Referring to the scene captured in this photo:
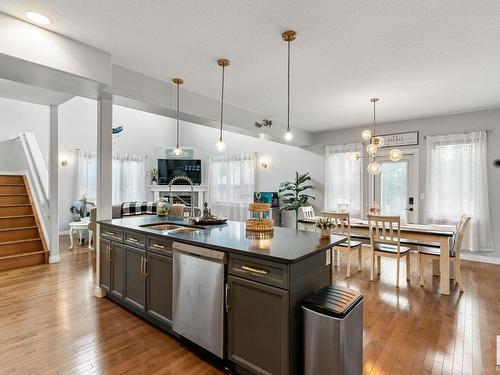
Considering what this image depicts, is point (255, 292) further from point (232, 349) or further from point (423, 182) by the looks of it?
point (423, 182)

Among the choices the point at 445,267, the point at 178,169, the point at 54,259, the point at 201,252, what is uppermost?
the point at 178,169

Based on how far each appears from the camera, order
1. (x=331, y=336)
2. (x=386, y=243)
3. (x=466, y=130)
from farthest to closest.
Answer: (x=466, y=130) < (x=386, y=243) < (x=331, y=336)

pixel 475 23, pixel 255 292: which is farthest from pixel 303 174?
pixel 255 292

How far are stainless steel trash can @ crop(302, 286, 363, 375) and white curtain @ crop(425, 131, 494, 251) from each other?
4.52 m

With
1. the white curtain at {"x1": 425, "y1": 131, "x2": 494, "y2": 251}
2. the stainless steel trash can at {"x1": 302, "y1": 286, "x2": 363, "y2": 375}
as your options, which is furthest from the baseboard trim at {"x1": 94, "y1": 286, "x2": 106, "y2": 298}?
the white curtain at {"x1": 425, "y1": 131, "x2": 494, "y2": 251}

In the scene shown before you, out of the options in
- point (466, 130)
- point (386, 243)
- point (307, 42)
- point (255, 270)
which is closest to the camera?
point (255, 270)

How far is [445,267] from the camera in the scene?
3424 mm

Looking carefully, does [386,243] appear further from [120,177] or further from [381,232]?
[120,177]

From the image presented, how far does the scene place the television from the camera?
861cm

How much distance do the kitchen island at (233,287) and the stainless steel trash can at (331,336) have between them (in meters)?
0.09

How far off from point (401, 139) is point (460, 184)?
1.38 metres

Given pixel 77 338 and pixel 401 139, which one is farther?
pixel 401 139

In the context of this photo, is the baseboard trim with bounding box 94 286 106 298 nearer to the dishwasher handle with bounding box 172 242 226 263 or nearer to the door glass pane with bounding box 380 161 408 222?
the dishwasher handle with bounding box 172 242 226 263

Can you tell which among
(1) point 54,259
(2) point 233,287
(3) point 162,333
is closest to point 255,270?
(2) point 233,287
